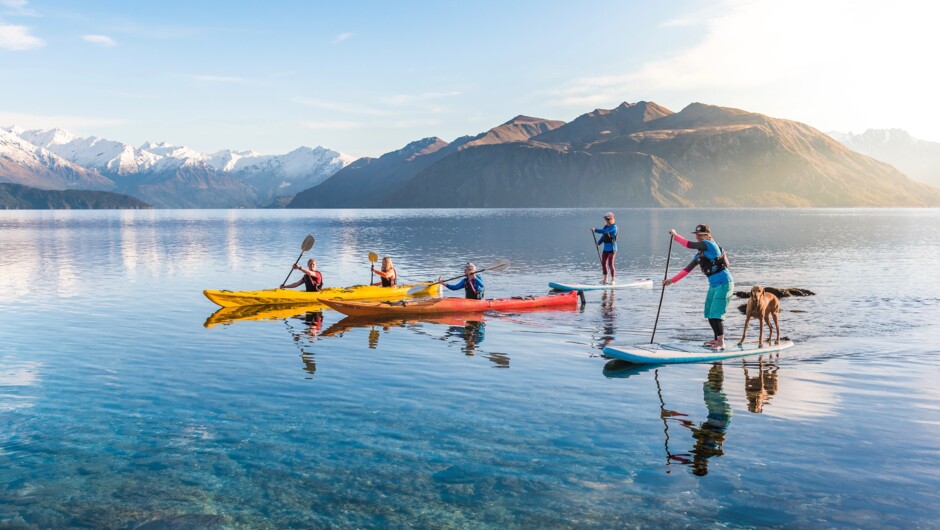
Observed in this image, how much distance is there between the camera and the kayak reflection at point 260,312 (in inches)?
1021

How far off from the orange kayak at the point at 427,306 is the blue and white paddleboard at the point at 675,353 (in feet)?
30.5

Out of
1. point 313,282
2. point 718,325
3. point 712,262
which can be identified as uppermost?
point 712,262

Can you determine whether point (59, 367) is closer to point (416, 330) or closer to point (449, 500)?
point (416, 330)

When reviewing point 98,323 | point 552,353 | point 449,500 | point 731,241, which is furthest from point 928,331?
point 731,241

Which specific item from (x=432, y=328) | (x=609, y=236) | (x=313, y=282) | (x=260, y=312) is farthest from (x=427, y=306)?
(x=609, y=236)

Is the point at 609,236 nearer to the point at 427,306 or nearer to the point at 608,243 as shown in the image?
the point at 608,243

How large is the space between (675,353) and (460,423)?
709cm

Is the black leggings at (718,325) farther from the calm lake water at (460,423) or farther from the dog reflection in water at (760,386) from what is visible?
the dog reflection in water at (760,386)

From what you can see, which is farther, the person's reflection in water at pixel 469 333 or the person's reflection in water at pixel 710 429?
the person's reflection in water at pixel 469 333

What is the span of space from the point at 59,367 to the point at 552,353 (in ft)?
43.4

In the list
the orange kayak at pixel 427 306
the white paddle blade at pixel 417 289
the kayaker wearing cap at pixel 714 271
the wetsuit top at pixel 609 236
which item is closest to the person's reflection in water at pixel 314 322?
the orange kayak at pixel 427 306

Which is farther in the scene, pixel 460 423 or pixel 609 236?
pixel 609 236

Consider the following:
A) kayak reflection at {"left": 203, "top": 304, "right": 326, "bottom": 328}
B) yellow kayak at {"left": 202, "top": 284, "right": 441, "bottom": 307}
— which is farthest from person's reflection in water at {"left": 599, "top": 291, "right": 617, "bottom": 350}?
kayak reflection at {"left": 203, "top": 304, "right": 326, "bottom": 328}

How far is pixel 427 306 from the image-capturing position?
25719 mm
